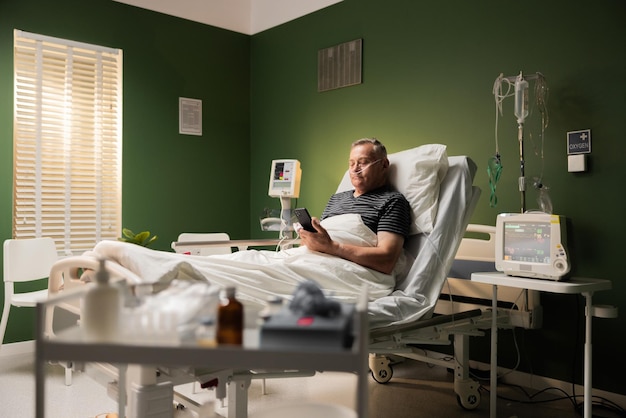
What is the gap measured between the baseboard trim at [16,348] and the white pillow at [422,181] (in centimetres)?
249

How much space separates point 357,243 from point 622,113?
4.20 feet

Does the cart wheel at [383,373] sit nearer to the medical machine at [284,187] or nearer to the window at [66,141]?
the medical machine at [284,187]

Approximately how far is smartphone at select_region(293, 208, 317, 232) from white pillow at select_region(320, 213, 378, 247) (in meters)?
0.13

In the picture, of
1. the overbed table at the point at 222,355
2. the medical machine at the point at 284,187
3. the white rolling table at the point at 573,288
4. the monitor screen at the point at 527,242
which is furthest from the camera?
the medical machine at the point at 284,187

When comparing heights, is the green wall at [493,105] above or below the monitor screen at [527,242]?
above

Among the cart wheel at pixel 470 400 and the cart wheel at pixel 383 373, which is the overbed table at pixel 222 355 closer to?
the cart wheel at pixel 470 400

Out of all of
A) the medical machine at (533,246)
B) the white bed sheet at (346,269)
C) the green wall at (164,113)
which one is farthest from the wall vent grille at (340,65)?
the medical machine at (533,246)

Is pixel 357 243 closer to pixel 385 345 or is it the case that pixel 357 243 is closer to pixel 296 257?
pixel 296 257

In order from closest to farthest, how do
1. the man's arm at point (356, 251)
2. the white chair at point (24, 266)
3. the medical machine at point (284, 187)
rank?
the man's arm at point (356, 251) → the white chair at point (24, 266) → the medical machine at point (284, 187)

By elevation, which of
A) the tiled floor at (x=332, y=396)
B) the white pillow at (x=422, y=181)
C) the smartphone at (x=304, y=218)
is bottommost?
the tiled floor at (x=332, y=396)

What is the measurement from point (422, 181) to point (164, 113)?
2289 mm

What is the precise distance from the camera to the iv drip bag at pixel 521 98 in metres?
2.43

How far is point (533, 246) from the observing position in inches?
83.7

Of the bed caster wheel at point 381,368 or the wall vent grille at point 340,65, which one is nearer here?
the bed caster wheel at point 381,368
